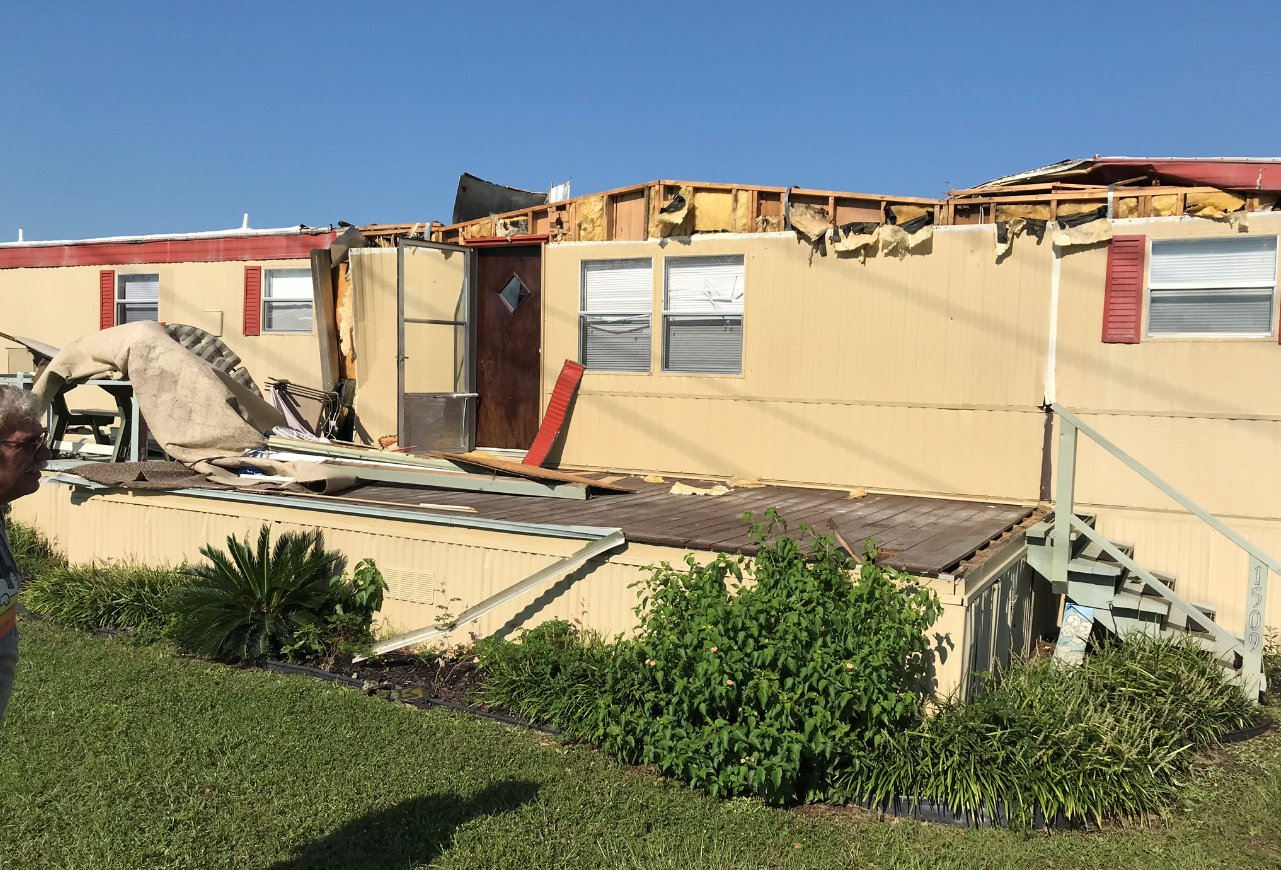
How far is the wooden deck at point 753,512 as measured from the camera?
18.9 feet

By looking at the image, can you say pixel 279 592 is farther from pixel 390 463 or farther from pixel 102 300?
pixel 102 300

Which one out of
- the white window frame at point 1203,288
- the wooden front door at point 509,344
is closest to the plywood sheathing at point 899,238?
the white window frame at point 1203,288

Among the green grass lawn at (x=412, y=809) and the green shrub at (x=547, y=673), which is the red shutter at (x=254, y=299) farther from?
the green shrub at (x=547, y=673)

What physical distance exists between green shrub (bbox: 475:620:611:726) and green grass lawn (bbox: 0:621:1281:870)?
0.20 m

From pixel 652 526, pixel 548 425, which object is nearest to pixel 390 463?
pixel 548 425

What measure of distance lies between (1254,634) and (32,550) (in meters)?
8.90

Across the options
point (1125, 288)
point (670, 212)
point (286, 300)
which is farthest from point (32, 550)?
point (1125, 288)

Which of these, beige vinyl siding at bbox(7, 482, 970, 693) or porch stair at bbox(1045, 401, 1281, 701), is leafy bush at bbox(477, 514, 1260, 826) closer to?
beige vinyl siding at bbox(7, 482, 970, 693)

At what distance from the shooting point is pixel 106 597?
7.35 m

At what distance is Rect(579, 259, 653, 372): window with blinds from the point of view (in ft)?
30.6

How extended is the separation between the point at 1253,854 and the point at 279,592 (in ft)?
17.6

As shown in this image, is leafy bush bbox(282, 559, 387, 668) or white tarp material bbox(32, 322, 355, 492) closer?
leafy bush bbox(282, 559, 387, 668)

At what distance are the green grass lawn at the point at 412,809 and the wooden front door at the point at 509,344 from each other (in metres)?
4.88

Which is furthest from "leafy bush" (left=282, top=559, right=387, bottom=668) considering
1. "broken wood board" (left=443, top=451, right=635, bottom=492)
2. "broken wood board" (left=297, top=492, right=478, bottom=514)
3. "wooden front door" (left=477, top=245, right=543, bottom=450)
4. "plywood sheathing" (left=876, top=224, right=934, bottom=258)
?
"plywood sheathing" (left=876, top=224, right=934, bottom=258)
